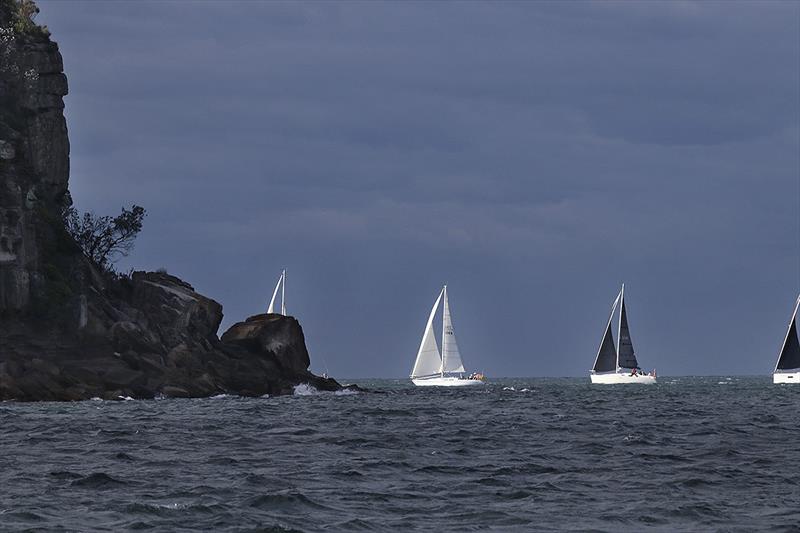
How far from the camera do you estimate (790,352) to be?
15738 cm

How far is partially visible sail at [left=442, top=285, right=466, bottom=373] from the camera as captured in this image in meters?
168

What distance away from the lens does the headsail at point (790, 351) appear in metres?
156

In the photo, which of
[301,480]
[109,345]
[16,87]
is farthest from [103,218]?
[301,480]

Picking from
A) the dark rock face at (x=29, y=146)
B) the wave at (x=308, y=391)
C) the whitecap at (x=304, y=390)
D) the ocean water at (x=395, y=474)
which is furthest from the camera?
the whitecap at (x=304, y=390)

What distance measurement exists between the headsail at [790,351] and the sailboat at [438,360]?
4041 centimetres

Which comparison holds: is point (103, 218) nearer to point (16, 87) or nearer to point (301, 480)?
point (16, 87)

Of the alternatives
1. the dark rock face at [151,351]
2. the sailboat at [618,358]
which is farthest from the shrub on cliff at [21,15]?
the sailboat at [618,358]

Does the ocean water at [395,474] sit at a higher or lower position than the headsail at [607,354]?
lower

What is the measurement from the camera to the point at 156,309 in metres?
111

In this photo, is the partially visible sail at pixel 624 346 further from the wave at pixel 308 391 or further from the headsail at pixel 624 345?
the wave at pixel 308 391

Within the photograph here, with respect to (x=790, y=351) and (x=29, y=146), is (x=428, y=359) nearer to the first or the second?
(x=790, y=351)

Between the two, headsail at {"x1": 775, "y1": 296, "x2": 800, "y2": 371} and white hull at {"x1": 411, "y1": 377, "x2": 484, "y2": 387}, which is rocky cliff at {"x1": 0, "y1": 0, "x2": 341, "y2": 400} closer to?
white hull at {"x1": 411, "y1": 377, "x2": 484, "y2": 387}

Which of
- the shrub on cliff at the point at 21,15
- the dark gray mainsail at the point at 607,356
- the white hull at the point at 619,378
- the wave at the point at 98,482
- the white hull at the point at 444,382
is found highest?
the shrub on cliff at the point at 21,15

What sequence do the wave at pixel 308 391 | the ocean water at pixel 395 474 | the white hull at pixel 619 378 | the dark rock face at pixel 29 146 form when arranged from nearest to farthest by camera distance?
the ocean water at pixel 395 474 < the dark rock face at pixel 29 146 < the wave at pixel 308 391 < the white hull at pixel 619 378
